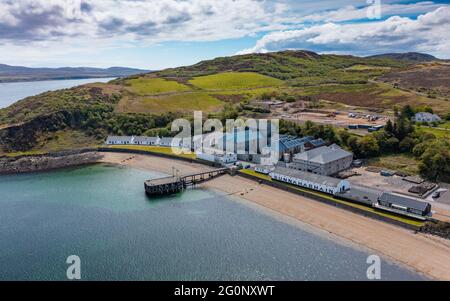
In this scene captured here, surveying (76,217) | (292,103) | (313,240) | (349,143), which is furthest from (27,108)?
(313,240)

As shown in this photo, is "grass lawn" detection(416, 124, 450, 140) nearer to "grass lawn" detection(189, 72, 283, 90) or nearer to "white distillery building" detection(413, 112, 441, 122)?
"white distillery building" detection(413, 112, 441, 122)

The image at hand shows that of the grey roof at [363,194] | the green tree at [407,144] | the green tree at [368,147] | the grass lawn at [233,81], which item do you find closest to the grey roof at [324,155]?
the green tree at [368,147]

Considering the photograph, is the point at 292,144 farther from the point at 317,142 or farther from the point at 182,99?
the point at 182,99

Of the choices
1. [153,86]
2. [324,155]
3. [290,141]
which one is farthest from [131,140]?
[153,86]

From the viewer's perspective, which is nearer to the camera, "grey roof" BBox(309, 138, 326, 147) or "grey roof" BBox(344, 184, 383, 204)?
"grey roof" BBox(344, 184, 383, 204)

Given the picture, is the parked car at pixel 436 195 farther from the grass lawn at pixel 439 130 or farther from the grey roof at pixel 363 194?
the grass lawn at pixel 439 130

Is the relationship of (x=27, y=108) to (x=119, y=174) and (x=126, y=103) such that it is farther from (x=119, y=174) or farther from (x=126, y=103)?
(x=119, y=174)

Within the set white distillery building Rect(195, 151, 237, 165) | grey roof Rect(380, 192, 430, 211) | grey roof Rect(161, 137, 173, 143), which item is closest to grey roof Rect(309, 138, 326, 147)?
white distillery building Rect(195, 151, 237, 165)
